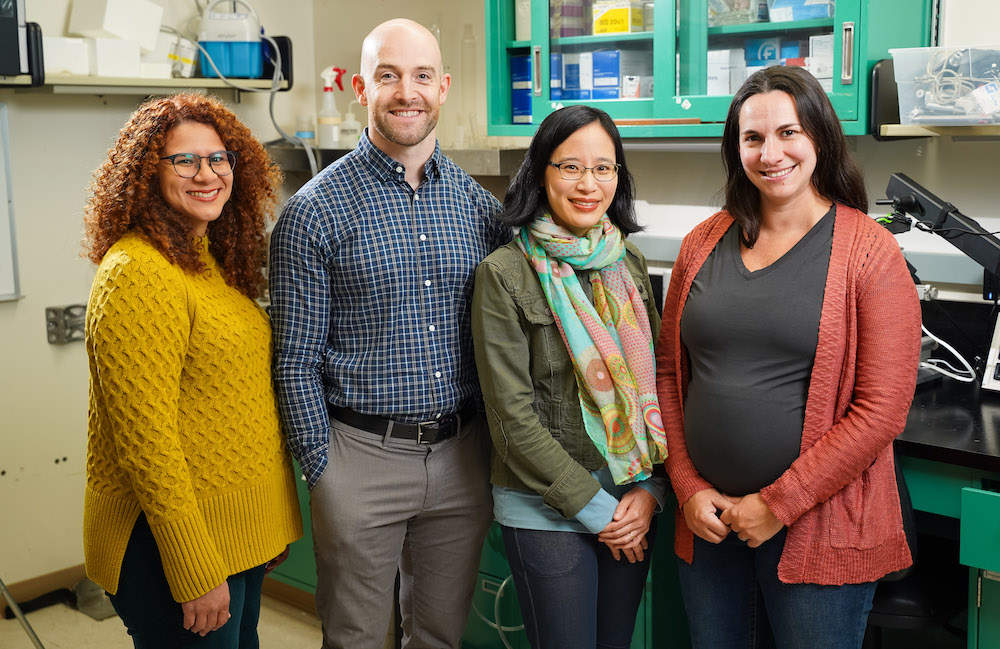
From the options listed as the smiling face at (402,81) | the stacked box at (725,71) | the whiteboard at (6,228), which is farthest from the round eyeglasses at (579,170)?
the whiteboard at (6,228)

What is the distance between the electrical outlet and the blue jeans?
6.79 feet

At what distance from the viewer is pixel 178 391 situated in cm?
149

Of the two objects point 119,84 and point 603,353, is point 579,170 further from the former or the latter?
point 119,84

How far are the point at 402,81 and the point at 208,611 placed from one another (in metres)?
0.95

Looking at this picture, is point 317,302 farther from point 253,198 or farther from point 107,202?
point 107,202

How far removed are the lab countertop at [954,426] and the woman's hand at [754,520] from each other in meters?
0.36

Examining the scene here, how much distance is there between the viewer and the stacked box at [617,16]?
234cm

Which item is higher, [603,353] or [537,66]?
[537,66]

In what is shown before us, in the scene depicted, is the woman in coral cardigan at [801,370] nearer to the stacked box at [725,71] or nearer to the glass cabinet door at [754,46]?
the glass cabinet door at [754,46]

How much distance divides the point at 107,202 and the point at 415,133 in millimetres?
534

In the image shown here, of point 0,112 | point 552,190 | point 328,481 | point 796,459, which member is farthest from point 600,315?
point 0,112

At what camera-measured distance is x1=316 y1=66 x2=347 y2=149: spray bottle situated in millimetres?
3127

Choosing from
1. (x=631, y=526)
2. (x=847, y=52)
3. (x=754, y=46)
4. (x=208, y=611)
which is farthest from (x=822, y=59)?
(x=208, y=611)

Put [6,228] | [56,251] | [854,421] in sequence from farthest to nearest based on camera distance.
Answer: [56,251] < [6,228] < [854,421]
